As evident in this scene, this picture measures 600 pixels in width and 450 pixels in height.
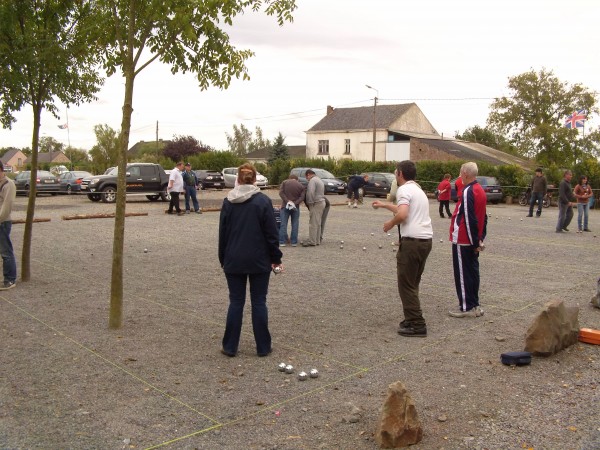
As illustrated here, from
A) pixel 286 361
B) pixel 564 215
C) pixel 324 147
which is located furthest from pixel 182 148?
pixel 286 361

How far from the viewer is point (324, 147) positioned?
227 feet

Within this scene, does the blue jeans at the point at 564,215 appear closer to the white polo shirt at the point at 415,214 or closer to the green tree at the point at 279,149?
the white polo shirt at the point at 415,214

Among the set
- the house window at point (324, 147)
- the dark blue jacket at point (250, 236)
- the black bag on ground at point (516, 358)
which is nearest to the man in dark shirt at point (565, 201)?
the black bag on ground at point (516, 358)

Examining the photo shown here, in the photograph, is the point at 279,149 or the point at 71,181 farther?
the point at 279,149

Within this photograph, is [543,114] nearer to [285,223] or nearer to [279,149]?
[279,149]

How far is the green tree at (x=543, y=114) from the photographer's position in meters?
54.5

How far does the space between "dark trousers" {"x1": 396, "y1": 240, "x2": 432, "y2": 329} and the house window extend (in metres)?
62.5

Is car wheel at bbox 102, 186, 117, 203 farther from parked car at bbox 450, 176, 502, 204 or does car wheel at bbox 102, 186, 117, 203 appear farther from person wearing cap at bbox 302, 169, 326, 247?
parked car at bbox 450, 176, 502, 204

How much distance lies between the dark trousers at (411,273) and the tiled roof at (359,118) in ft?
187

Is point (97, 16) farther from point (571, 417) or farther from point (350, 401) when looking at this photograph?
point (571, 417)

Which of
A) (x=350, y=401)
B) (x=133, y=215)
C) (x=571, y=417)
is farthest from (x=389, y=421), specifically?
(x=133, y=215)

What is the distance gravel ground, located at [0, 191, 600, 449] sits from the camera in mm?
4350

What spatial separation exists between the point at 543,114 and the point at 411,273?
55.9 metres

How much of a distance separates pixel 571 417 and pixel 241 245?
3.18 meters
